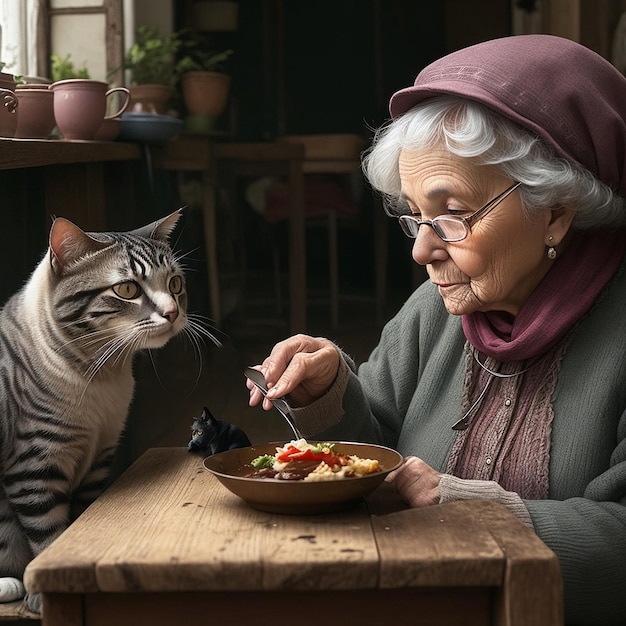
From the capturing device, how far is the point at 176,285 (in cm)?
184

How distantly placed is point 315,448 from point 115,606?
0.37 m

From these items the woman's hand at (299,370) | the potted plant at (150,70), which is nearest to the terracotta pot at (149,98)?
the potted plant at (150,70)

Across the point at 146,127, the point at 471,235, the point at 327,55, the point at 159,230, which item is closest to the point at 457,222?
the point at 471,235

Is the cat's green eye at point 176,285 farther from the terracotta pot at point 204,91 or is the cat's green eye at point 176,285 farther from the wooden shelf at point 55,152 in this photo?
the terracotta pot at point 204,91

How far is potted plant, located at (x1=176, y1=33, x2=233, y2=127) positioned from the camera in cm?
355

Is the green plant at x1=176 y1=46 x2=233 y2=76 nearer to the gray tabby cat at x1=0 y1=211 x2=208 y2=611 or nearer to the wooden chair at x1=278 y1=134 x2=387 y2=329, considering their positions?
the wooden chair at x1=278 y1=134 x2=387 y2=329

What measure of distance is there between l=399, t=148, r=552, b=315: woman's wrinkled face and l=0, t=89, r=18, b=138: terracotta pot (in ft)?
2.52

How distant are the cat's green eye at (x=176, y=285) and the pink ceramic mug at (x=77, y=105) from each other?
2.57 ft

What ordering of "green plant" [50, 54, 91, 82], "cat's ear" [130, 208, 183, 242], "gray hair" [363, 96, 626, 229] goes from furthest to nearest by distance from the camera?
"green plant" [50, 54, 91, 82], "cat's ear" [130, 208, 183, 242], "gray hair" [363, 96, 626, 229]

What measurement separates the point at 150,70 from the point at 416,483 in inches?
89.6

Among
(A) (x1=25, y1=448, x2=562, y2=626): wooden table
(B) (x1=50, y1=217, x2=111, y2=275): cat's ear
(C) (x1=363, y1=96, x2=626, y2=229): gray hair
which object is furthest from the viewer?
(B) (x1=50, y1=217, x2=111, y2=275): cat's ear

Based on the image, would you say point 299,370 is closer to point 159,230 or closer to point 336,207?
point 159,230

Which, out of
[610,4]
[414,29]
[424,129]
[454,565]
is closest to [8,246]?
[424,129]

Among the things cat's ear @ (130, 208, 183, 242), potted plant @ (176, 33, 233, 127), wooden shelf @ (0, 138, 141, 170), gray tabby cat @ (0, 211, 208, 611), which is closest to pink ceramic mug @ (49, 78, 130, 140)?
wooden shelf @ (0, 138, 141, 170)
